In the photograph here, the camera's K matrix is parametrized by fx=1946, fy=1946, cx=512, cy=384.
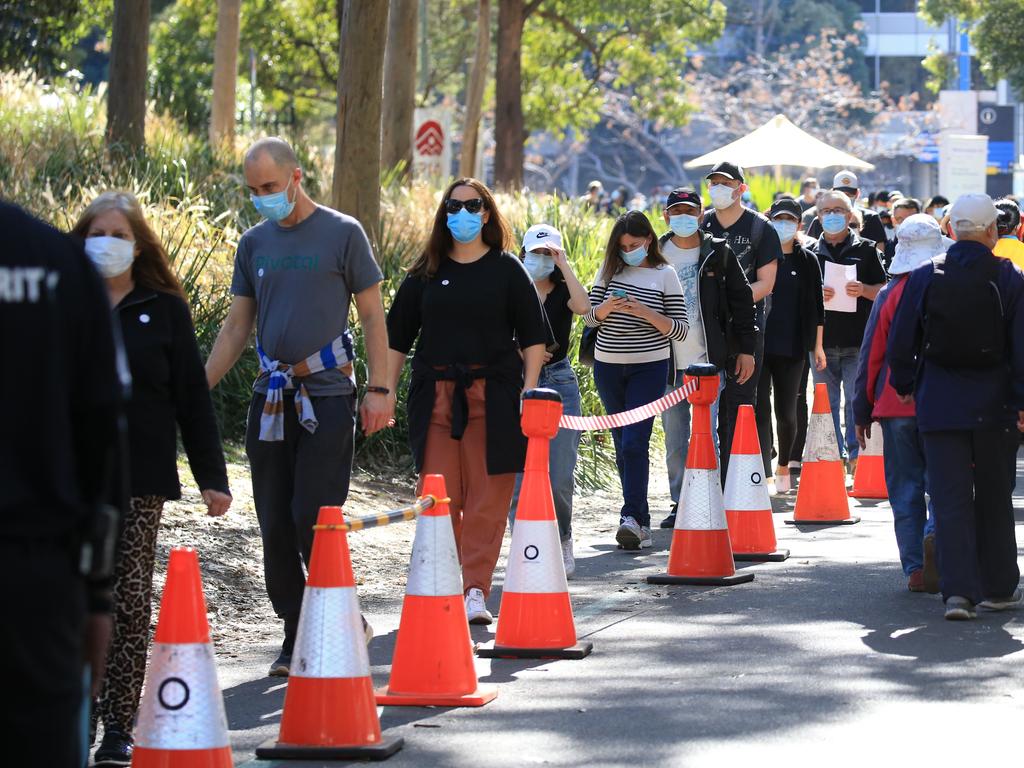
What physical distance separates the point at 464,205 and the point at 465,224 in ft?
0.28

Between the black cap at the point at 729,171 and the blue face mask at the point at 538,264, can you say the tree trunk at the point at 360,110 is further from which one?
the blue face mask at the point at 538,264

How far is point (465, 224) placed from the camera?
866 cm

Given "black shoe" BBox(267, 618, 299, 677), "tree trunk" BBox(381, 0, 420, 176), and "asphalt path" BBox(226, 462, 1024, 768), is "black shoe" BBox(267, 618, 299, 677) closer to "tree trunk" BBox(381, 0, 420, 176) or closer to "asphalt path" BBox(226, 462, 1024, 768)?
"asphalt path" BBox(226, 462, 1024, 768)

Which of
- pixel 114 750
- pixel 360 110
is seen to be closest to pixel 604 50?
pixel 360 110

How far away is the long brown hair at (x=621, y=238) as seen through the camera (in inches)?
456

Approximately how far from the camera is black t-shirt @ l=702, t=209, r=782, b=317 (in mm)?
12992

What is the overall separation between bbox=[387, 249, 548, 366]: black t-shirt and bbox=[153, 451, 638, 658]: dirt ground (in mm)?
1576

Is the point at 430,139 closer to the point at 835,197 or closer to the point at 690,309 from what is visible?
the point at 835,197

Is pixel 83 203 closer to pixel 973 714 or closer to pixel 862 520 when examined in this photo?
pixel 862 520

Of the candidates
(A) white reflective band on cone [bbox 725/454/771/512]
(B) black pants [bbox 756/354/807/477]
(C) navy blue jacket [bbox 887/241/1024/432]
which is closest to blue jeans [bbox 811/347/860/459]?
(B) black pants [bbox 756/354/807/477]

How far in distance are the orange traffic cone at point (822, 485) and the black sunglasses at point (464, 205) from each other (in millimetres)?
4850

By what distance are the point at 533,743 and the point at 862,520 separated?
7.07 meters

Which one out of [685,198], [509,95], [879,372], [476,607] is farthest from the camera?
[509,95]

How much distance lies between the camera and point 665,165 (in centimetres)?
9525
